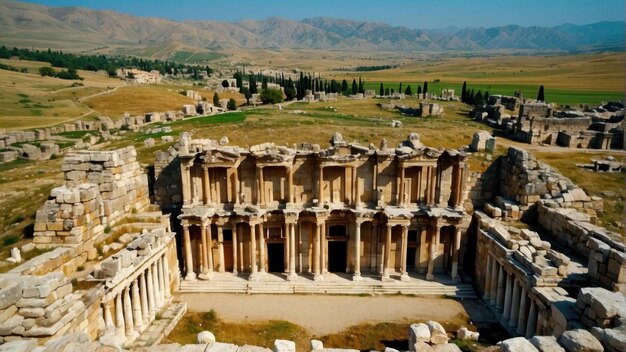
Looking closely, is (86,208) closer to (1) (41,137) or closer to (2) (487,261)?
(2) (487,261)

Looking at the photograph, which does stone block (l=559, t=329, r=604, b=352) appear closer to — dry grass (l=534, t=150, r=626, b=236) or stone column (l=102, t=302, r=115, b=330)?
dry grass (l=534, t=150, r=626, b=236)

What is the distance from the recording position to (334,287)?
81.1ft

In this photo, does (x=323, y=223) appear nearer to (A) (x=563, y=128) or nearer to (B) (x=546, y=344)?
(B) (x=546, y=344)

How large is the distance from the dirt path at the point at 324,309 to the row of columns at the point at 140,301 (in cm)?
172

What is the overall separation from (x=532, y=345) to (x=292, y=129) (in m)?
26.4

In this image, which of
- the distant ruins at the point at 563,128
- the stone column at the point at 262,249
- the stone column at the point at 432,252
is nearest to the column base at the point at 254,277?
the stone column at the point at 262,249

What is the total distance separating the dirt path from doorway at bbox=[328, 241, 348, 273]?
3.10 meters

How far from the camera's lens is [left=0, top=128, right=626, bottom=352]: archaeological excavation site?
20219 mm

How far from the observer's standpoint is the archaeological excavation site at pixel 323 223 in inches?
796

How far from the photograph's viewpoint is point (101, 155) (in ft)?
70.9

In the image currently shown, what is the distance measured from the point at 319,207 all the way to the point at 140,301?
11030 mm

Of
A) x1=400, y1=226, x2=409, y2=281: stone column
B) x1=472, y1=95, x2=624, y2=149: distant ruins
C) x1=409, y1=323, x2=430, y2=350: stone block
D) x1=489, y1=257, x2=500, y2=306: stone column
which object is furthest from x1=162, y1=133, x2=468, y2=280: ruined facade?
x1=472, y1=95, x2=624, y2=149: distant ruins

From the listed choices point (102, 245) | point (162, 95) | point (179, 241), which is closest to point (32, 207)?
point (102, 245)

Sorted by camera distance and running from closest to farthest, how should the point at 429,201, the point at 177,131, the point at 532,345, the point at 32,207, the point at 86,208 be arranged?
the point at 532,345 < the point at 86,208 < the point at 32,207 < the point at 429,201 < the point at 177,131
